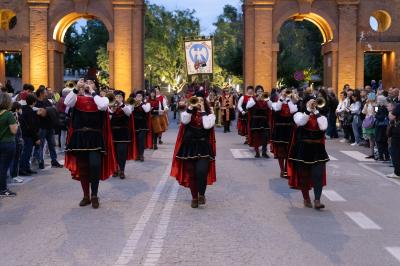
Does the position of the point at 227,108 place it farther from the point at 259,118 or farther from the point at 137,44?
the point at 259,118

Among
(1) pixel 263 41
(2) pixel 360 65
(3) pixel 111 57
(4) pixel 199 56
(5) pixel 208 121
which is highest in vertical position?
(1) pixel 263 41

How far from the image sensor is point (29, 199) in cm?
1146

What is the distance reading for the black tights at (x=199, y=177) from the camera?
10.5 meters

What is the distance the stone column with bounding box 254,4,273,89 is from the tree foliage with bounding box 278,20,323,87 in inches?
726

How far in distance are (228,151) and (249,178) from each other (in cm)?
620

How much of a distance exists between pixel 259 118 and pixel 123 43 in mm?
19077

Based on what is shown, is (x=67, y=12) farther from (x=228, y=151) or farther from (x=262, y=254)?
(x=262, y=254)

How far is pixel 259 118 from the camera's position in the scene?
1764 cm

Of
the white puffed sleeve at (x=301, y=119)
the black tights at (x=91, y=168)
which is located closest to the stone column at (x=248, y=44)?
the white puffed sleeve at (x=301, y=119)

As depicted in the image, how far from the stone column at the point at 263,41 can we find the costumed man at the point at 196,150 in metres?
24.6

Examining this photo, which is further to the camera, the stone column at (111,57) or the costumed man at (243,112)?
the stone column at (111,57)

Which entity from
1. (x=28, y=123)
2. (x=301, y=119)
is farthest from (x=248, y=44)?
(x=301, y=119)

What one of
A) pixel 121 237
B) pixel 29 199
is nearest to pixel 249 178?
pixel 29 199

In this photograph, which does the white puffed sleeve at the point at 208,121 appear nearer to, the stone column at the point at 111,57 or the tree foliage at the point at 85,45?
the stone column at the point at 111,57
